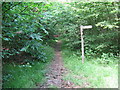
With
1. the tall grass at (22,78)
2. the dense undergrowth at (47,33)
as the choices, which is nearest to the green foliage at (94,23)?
the dense undergrowth at (47,33)

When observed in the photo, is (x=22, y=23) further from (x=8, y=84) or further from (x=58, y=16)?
(x=58, y=16)

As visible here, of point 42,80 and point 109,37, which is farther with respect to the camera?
point 109,37

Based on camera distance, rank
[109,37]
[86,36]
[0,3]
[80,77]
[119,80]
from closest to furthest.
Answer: [0,3] < [119,80] < [80,77] < [109,37] < [86,36]

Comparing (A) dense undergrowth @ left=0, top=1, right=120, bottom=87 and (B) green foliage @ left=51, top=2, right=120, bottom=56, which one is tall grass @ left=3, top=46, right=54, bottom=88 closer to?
(A) dense undergrowth @ left=0, top=1, right=120, bottom=87

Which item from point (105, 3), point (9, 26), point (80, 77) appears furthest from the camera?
point (105, 3)

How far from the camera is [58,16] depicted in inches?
371

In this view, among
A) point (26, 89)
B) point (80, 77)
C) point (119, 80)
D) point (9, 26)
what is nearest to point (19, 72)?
point (26, 89)

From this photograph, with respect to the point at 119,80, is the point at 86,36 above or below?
above

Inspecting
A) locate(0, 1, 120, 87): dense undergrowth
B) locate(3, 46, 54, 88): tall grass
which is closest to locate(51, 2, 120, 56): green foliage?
locate(0, 1, 120, 87): dense undergrowth

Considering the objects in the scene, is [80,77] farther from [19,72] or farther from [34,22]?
[34,22]

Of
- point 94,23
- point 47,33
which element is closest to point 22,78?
point 47,33

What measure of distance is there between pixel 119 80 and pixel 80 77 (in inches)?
54.2

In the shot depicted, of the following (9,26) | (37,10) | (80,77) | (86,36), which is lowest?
(80,77)

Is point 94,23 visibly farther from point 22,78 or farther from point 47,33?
point 22,78
